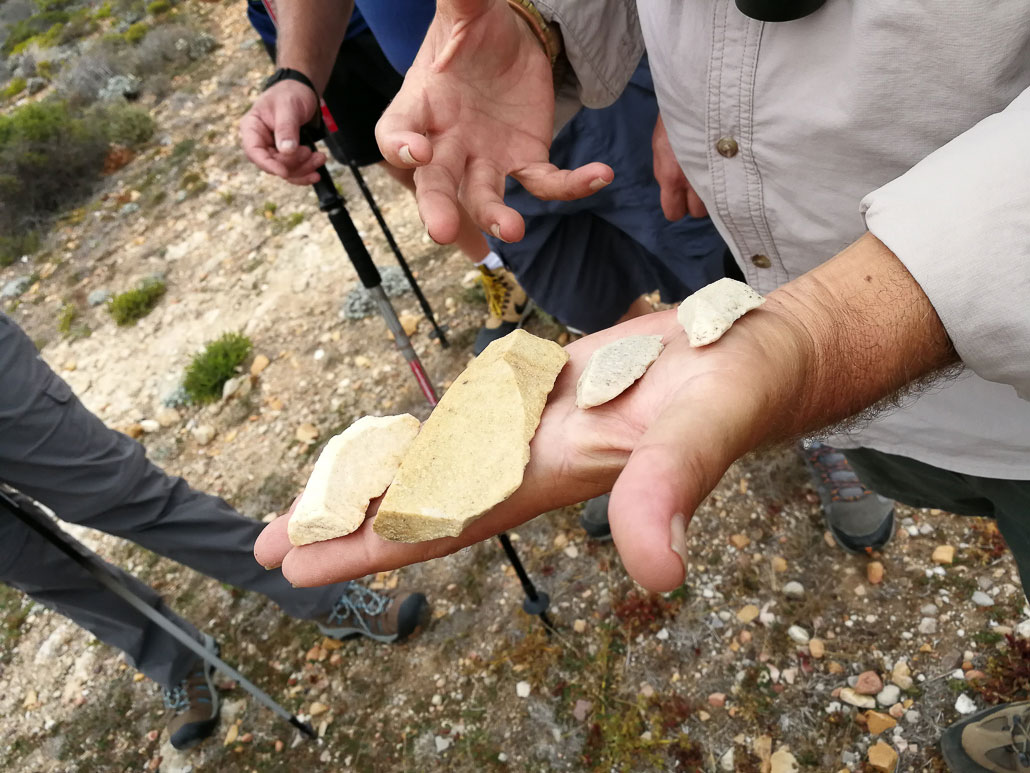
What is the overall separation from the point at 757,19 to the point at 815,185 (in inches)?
13.7

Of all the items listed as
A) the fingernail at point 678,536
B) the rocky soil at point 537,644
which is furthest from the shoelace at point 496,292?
the fingernail at point 678,536

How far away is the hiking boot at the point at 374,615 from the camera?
2791 mm

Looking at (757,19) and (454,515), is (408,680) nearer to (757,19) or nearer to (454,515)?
(454,515)

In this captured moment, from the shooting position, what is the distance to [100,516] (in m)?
2.45

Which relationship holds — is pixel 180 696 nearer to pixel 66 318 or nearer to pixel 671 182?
pixel 671 182

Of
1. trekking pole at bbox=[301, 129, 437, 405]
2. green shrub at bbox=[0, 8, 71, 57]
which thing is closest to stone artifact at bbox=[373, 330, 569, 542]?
trekking pole at bbox=[301, 129, 437, 405]

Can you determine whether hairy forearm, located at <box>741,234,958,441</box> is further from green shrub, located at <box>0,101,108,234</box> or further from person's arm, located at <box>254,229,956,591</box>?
green shrub, located at <box>0,101,108,234</box>

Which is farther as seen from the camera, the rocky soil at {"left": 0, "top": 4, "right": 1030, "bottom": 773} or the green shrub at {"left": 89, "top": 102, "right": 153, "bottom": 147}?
the green shrub at {"left": 89, "top": 102, "right": 153, "bottom": 147}

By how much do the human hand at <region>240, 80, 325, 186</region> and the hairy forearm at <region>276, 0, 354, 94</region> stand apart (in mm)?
237

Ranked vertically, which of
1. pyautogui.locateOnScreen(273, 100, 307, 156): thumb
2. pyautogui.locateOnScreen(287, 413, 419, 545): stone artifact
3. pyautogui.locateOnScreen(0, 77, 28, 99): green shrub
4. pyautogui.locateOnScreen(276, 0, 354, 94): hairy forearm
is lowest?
pyautogui.locateOnScreen(287, 413, 419, 545): stone artifact

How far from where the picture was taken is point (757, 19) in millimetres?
1213

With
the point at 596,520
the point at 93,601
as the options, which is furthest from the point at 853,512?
the point at 93,601

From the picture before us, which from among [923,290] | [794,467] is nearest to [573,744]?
[794,467]

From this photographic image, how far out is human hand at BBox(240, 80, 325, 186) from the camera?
7.50ft
